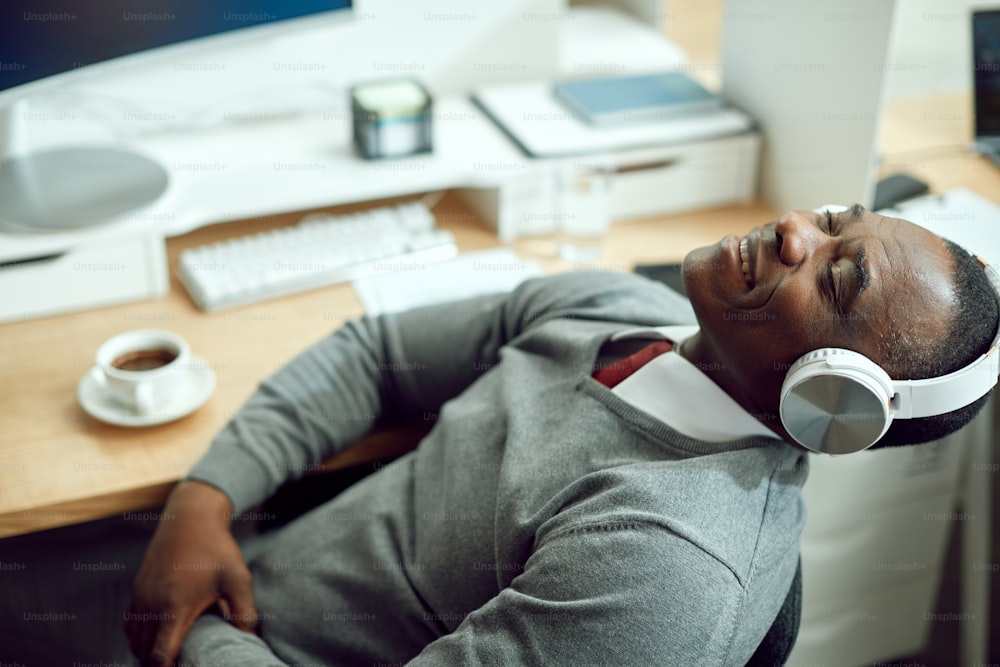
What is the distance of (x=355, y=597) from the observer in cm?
122

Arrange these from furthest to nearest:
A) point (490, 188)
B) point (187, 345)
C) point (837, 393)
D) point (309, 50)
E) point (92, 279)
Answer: point (309, 50) < point (490, 188) < point (92, 279) < point (187, 345) < point (837, 393)

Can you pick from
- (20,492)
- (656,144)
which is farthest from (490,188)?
(20,492)

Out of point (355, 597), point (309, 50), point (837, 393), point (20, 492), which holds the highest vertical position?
point (309, 50)

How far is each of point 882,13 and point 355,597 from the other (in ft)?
3.66

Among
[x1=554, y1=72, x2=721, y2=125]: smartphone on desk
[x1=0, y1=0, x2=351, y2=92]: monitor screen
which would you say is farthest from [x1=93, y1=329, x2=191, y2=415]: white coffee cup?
[x1=554, y1=72, x2=721, y2=125]: smartphone on desk

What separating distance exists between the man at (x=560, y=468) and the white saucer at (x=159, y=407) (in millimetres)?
87

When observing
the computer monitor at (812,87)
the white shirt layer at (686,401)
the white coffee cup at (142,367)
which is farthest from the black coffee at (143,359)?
the computer monitor at (812,87)

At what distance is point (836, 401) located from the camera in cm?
96

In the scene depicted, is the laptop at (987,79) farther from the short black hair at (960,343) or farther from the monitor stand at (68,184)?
the monitor stand at (68,184)

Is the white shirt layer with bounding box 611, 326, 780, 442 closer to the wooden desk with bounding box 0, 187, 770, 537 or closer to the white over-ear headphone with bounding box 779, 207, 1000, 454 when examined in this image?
the white over-ear headphone with bounding box 779, 207, 1000, 454

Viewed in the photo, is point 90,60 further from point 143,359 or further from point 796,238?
point 796,238

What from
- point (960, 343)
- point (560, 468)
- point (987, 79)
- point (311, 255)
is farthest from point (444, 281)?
point (987, 79)

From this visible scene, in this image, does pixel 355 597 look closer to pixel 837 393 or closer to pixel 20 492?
pixel 20 492

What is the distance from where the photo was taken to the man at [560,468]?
95cm
